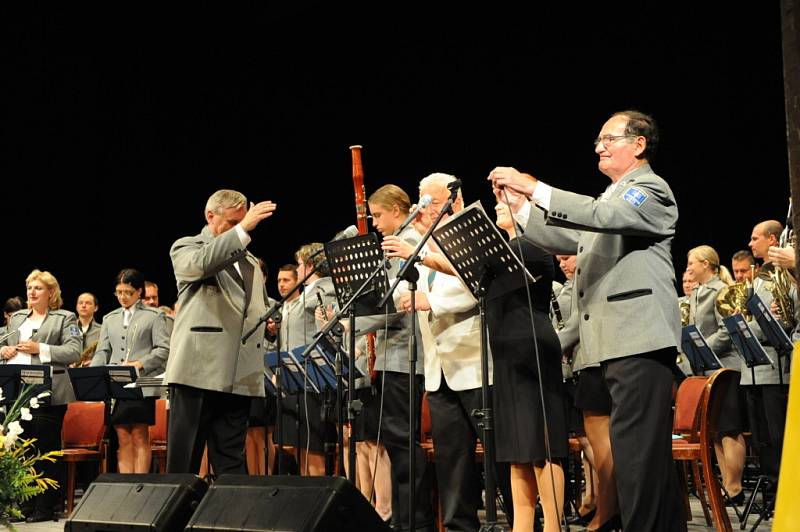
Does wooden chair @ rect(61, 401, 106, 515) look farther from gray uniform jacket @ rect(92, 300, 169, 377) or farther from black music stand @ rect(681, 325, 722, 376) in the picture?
black music stand @ rect(681, 325, 722, 376)

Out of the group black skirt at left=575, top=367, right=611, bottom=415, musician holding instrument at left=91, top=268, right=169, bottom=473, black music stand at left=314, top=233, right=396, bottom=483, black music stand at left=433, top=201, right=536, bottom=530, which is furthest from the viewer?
musician holding instrument at left=91, top=268, right=169, bottom=473

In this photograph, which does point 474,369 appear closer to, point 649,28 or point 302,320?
point 302,320

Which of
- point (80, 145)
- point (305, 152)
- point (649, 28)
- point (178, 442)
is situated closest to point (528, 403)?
point (178, 442)

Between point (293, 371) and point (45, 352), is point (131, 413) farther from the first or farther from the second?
point (293, 371)

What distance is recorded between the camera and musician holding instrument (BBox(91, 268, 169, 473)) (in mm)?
6738

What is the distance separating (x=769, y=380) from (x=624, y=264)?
10.3 ft

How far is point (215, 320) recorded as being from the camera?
4453mm

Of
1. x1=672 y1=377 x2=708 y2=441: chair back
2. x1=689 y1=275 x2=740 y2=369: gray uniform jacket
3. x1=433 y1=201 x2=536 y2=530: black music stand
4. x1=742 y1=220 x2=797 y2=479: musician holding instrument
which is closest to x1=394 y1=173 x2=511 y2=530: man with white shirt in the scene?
x1=433 y1=201 x2=536 y2=530: black music stand

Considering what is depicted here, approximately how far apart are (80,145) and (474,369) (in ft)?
25.0

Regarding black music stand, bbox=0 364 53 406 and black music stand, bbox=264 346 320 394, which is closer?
black music stand, bbox=264 346 320 394

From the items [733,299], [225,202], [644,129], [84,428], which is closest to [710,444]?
[644,129]

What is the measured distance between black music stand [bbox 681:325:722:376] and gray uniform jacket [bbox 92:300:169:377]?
12.6 feet

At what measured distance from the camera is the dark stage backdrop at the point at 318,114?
872cm

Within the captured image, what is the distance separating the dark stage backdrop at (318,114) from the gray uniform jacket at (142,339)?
3.31 metres
